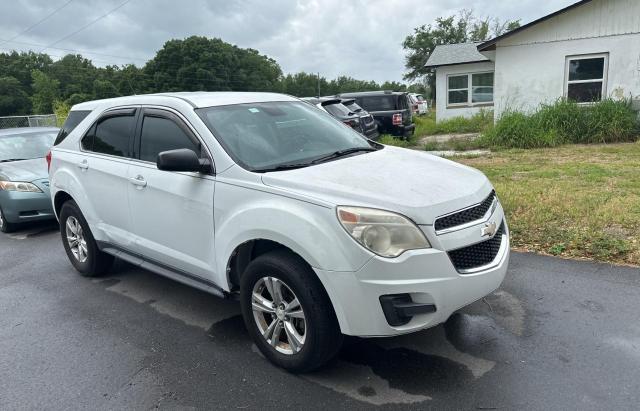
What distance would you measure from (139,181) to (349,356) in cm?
224

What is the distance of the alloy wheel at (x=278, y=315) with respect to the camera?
3188 mm

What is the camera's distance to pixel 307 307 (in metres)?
3.00

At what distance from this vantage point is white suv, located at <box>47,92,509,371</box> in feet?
9.35

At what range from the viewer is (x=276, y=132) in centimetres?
399

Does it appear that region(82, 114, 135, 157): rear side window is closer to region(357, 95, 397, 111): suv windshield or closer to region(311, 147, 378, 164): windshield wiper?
region(311, 147, 378, 164): windshield wiper

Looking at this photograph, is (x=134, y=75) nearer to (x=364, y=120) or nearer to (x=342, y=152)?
(x=364, y=120)

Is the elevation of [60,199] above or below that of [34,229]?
above

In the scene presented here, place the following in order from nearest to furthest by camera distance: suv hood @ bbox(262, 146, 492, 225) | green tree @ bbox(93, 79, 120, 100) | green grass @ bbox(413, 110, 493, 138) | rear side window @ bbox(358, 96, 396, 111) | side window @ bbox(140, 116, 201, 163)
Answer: suv hood @ bbox(262, 146, 492, 225) → side window @ bbox(140, 116, 201, 163) → rear side window @ bbox(358, 96, 396, 111) → green grass @ bbox(413, 110, 493, 138) → green tree @ bbox(93, 79, 120, 100)

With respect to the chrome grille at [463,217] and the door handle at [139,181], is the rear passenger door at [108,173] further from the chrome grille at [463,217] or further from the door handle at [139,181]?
the chrome grille at [463,217]

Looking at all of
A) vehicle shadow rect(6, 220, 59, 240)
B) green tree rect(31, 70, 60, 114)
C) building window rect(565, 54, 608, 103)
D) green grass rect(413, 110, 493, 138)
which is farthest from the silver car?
green tree rect(31, 70, 60, 114)

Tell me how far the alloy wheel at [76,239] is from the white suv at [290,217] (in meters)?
0.43

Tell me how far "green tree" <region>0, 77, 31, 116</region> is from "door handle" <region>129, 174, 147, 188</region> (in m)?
65.9

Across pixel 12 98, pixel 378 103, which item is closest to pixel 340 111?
pixel 378 103

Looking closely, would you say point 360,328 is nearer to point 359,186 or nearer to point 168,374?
point 359,186
